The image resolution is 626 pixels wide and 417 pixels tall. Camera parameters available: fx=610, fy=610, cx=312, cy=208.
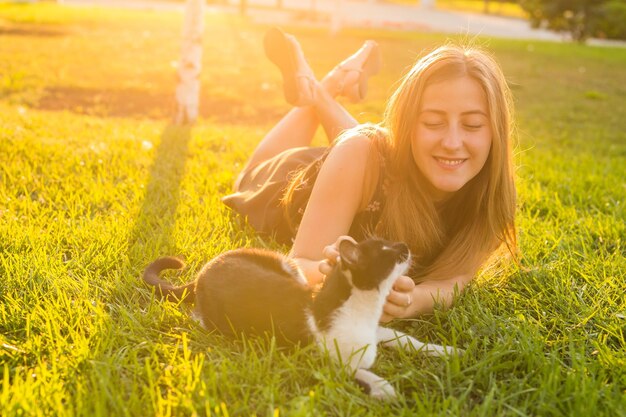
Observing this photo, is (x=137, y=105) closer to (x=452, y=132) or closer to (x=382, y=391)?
(x=452, y=132)

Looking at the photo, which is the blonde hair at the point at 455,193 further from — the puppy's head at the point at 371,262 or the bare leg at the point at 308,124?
the bare leg at the point at 308,124

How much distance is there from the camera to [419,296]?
9.49 ft

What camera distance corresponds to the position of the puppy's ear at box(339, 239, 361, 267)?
2.30 meters

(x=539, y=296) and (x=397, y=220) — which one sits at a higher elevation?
(x=397, y=220)

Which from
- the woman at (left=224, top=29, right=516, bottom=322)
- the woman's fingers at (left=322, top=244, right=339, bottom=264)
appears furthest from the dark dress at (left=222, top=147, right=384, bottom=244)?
the woman's fingers at (left=322, top=244, right=339, bottom=264)

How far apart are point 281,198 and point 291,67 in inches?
61.3

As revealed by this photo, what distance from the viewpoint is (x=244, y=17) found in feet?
71.1

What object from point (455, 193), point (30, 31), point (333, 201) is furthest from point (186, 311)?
point (30, 31)

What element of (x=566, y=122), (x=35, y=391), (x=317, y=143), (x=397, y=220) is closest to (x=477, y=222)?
(x=397, y=220)

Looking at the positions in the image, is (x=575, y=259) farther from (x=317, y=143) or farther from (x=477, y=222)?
(x=317, y=143)

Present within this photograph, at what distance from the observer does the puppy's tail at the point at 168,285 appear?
284cm

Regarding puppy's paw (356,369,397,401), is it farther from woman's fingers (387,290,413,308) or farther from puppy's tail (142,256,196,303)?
puppy's tail (142,256,196,303)

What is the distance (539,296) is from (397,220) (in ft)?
2.72


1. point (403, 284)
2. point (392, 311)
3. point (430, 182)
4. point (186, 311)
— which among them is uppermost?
point (430, 182)
